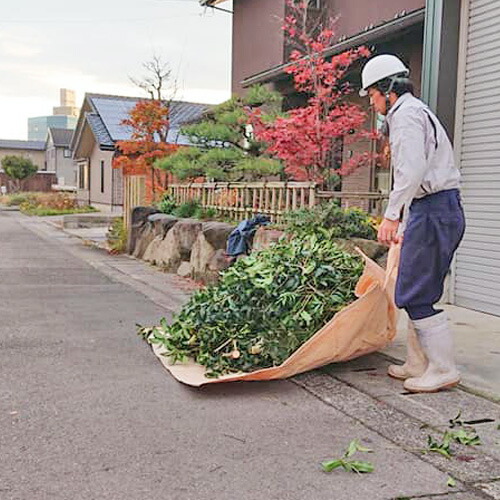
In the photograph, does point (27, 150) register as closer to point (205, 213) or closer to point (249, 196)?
point (205, 213)

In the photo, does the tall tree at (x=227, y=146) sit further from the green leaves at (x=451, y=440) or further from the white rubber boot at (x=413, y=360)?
the green leaves at (x=451, y=440)

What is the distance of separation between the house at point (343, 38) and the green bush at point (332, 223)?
8.68ft

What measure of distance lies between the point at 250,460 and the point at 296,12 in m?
11.4

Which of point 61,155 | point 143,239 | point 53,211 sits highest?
point 61,155

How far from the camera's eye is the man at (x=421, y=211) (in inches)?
146

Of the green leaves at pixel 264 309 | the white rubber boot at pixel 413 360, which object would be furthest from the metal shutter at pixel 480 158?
the white rubber boot at pixel 413 360

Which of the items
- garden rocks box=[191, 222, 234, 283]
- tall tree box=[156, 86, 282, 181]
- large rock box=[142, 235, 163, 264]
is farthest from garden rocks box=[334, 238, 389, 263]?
large rock box=[142, 235, 163, 264]

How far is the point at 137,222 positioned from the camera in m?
11.7

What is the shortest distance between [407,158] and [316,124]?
4.84 m

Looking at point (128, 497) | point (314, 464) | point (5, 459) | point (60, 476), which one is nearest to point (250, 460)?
point (314, 464)

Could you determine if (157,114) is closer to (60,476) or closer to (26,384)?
(26,384)

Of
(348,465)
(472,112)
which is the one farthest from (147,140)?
(348,465)

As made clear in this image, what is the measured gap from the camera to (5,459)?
9.50 feet

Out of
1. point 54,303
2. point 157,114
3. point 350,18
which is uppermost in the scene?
point 350,18
